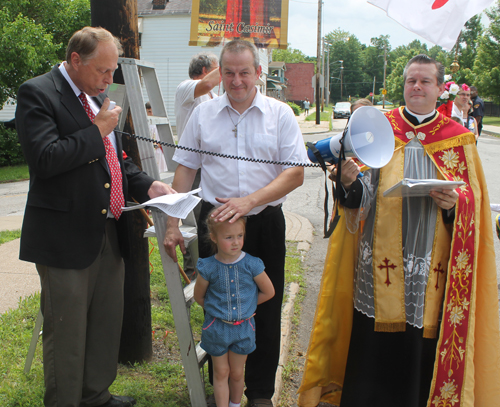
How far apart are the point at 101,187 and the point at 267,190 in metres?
0.86

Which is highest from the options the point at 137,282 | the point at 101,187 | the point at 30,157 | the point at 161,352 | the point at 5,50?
the point at 5,50

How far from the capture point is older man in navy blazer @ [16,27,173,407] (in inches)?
79.7

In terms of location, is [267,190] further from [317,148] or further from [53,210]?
[53,210]

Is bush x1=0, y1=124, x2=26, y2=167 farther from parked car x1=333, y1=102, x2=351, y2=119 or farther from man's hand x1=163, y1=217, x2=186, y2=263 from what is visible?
parked car x1=333, y1=102, x2=351, y2=119

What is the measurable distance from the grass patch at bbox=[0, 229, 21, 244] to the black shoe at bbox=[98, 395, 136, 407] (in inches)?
166

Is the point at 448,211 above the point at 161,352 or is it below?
above

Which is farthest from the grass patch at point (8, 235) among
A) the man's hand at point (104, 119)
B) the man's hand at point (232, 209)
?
the man's hand at point (232, 209)

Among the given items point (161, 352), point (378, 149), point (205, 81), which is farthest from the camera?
point (205, 81)

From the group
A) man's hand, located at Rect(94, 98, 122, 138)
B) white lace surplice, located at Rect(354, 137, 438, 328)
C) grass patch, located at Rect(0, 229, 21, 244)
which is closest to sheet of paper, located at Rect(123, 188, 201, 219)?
man's hand, located at Rect(94, 98, 122, 138)

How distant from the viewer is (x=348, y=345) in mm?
2963

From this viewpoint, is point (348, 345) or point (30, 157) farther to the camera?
point (348, 345)

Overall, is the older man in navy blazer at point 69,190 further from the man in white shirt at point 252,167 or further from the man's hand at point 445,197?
the man's hand at point 445,197

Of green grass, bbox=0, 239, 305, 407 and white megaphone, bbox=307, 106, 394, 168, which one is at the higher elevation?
white megaphone, bbox=307, 106, 394, 168

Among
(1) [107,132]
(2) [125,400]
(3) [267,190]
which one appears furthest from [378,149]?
(2) [125,400]
